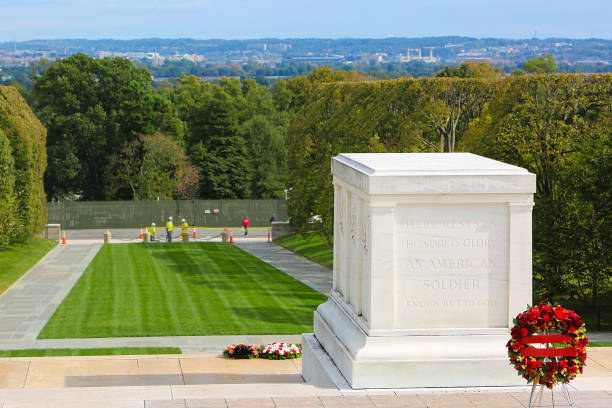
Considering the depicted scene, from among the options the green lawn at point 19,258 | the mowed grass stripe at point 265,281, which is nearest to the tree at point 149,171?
the green lawn at point 19,258

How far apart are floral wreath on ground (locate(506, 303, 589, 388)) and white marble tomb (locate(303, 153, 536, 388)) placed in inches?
79.4

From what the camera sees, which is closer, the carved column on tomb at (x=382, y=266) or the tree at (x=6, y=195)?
the carved column on tomb at (x=382, y=266)

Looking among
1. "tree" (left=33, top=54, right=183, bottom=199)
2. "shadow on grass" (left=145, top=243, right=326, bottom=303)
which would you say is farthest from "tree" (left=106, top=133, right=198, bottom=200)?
"shadow on grass" (left=145, top=243, right=326, bottom=303)

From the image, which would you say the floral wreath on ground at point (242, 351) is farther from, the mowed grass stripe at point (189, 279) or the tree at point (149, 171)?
the tree at point (149, 171)

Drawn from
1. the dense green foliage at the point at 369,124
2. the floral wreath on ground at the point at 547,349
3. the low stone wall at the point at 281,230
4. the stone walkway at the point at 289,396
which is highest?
the dense green foliage at the point at 369,124

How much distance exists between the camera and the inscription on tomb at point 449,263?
13539 mm

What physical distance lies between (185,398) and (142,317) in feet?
45.0

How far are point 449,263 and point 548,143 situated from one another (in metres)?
13.9

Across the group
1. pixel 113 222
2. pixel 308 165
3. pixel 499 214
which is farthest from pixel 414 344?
pixel 113 222

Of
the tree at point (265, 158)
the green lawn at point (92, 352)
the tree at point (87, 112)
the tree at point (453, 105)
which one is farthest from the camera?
the tree at point (265, 158)

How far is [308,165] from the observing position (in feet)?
170

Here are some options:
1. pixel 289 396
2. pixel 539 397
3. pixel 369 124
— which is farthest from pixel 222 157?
pixel 539 397

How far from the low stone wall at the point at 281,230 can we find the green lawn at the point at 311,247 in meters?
0.61

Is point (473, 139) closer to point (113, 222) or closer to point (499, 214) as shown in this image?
point (499, 214)
